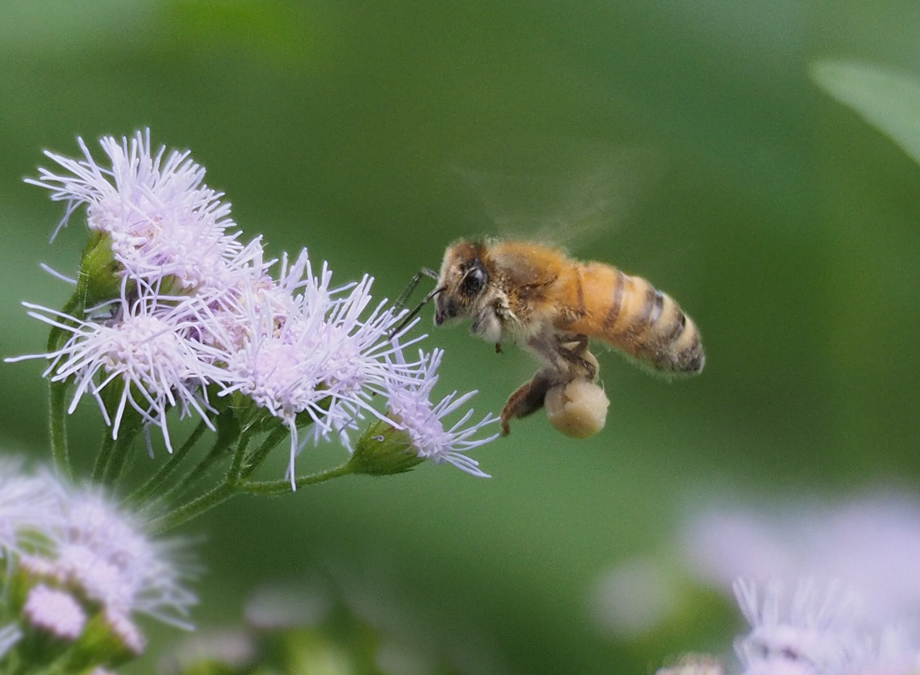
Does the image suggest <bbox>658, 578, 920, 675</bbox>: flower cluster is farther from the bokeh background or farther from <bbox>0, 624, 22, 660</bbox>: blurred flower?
<bbox>0, 624, 22, 660</bbox>: blurred flower

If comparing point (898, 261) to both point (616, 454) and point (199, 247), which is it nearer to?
point (616, 454)

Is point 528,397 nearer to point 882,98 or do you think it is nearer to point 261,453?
point 261,453

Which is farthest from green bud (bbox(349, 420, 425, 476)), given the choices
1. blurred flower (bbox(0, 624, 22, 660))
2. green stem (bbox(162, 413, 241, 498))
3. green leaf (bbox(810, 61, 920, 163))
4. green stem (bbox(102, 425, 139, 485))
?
green leaf (bbox(810, 61, 920, 163))

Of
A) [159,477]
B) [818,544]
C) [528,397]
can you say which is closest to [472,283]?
[528,397]

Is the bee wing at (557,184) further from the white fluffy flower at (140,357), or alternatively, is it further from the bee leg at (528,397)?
the white fluffy flower at (140,357)

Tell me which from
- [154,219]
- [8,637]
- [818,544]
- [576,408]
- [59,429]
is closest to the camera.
→ [8,637]
